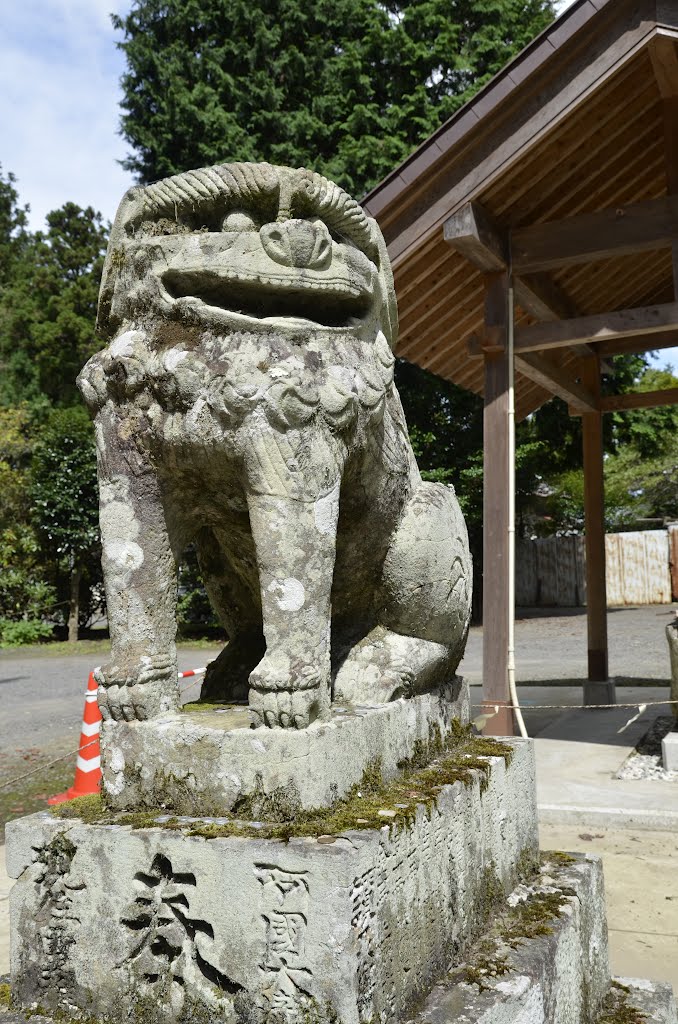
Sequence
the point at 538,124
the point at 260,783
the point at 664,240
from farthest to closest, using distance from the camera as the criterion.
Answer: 1. the point at 664,240
2. the point at 538,124
3. the point at 260,783

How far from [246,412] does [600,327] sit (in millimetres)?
4105

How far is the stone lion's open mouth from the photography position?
1.91 m

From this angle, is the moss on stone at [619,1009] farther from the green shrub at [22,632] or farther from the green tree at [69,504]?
the green shrub at [22,632]

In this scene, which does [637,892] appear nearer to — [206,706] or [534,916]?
[534,916]

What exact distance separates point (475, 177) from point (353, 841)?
437cm

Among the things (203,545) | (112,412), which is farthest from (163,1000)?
(112,412)

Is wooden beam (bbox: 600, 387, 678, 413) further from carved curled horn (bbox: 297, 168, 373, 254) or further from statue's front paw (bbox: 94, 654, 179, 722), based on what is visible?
statue's front paw (bbox: 94, 654, 179, 722)

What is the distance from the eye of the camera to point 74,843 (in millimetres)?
1817

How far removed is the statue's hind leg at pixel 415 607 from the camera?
2229mm

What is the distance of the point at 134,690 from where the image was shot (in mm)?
1910

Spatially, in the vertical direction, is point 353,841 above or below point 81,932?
above

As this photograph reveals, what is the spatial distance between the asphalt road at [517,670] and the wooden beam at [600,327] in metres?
3.16

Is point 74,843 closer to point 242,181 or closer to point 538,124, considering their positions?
point 242,181

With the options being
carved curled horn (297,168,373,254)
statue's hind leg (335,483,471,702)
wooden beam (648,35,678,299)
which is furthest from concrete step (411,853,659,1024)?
wooden beam (648,35,678,299)
